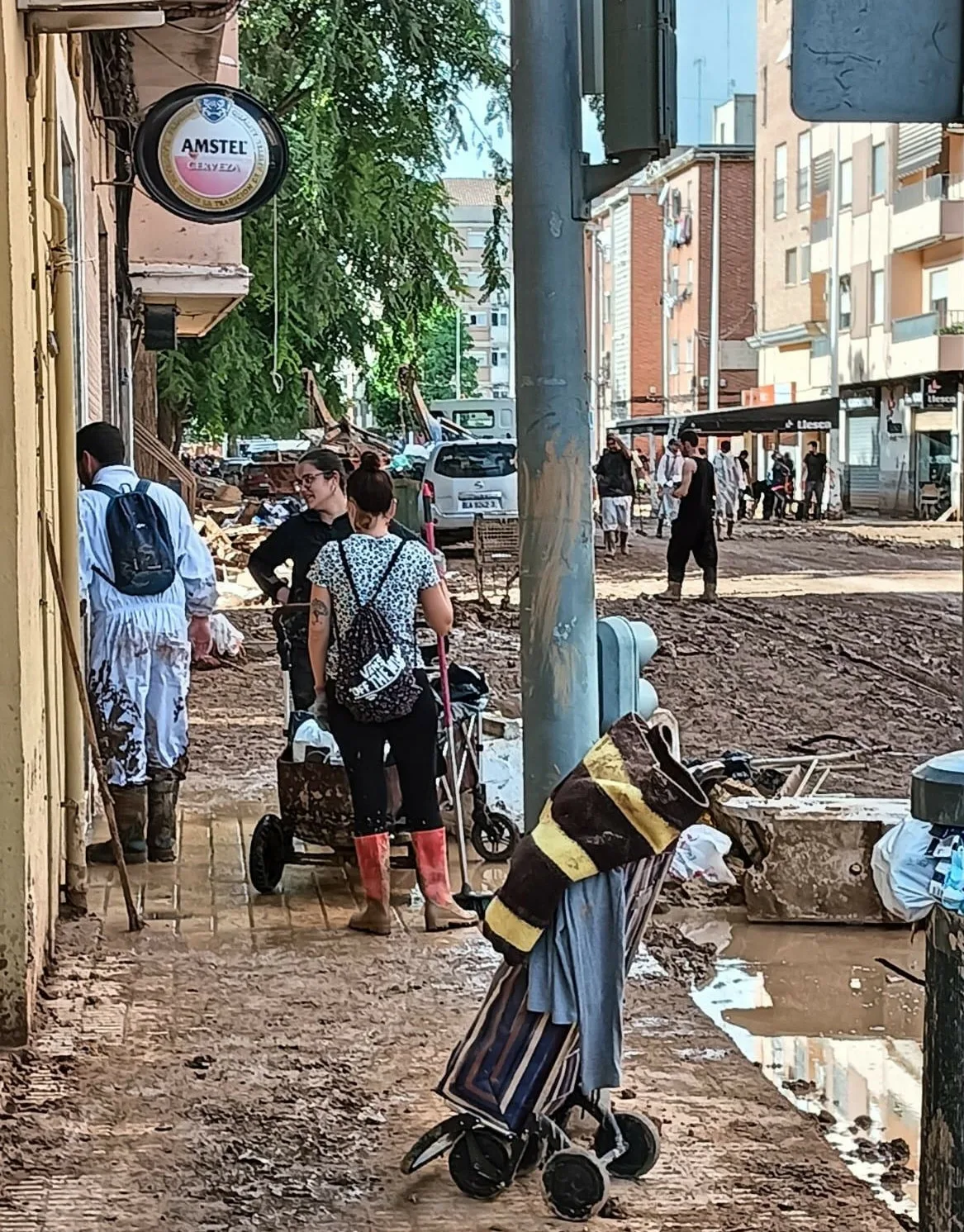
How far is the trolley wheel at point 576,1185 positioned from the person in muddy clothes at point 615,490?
82.7 ft

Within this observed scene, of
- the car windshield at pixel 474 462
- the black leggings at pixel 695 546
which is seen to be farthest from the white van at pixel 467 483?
the black leggings at pixel 695 546

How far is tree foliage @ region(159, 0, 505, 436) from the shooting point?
2038cm

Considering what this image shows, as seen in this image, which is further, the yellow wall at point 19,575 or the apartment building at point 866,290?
the apartment building at point 866,290

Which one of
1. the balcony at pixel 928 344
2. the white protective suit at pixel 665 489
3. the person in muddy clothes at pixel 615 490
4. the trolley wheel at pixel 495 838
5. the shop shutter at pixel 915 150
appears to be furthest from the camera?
the shop shutter at pixel 915 150

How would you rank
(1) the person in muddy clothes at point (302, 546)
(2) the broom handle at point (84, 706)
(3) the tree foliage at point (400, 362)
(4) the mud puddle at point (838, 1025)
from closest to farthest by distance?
1. (4) the mud puddle at point (838, 1025)
2. (2) the broom handle at point (84, 706)
3. (1) the person in muddy clothes at point (302, 546)
4. (3) the tree foliage at point (400, 362)

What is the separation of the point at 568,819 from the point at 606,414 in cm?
8103

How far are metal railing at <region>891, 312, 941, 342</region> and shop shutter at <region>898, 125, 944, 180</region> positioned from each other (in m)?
3.80

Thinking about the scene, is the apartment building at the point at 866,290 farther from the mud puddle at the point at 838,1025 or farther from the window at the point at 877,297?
the mud puddle at the point at 838,1025

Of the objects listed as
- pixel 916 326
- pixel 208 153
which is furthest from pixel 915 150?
pixel 208 153

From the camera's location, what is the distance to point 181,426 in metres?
27.3

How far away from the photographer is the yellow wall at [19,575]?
5.53 meters

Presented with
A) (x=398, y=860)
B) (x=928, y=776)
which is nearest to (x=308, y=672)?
(x=398, y=860)

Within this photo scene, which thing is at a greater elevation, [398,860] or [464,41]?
[464,41]

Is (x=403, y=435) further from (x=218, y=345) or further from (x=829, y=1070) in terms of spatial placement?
(x=829, y=1070)
